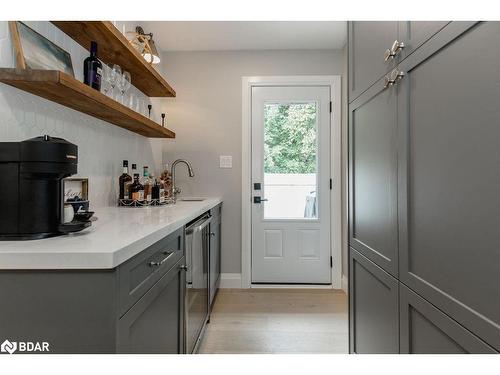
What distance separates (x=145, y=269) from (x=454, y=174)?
0.93 metres

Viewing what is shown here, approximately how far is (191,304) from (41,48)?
143 centimetres

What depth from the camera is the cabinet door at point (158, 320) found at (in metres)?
0.85

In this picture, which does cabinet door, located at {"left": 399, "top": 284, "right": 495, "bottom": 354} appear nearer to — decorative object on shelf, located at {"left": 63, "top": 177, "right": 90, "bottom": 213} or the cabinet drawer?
the cabinet drawer

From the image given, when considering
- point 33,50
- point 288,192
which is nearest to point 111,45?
point 33,50

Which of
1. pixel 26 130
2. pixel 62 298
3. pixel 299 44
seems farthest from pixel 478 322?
pixel 299 44

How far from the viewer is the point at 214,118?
3008 millimetres

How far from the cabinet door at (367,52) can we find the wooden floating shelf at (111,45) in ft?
3.84

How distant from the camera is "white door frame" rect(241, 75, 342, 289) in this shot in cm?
294

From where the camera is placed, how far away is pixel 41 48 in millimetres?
1352

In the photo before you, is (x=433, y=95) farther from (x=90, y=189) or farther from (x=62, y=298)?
(x=90, y=189)

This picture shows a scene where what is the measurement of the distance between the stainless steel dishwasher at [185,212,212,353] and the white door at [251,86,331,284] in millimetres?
945

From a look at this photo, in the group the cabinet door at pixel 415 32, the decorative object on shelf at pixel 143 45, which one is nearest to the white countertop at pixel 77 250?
the cabinet door at pixel 415 32

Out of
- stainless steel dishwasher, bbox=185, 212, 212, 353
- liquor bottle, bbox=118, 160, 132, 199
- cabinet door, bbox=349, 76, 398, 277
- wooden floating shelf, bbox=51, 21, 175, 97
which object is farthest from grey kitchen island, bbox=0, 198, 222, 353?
liquor bottle, bbox=118, 160, 132, 199

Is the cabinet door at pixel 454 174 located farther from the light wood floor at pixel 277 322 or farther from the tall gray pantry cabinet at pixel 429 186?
the light wood floor at pixel 277 322
